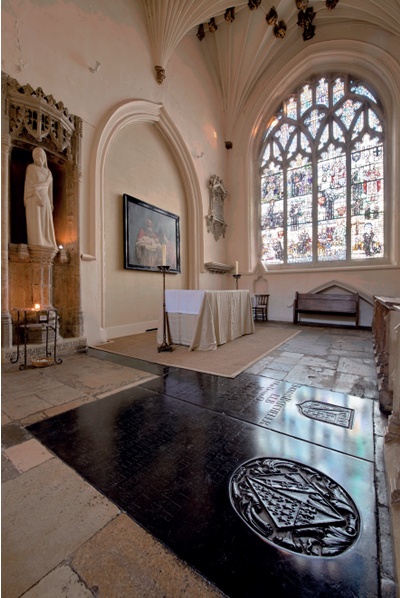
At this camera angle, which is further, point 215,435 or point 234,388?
point 234,388

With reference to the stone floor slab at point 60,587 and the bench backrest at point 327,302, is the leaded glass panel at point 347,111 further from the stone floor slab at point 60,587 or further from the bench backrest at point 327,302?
the stone floor slab at point 60,587

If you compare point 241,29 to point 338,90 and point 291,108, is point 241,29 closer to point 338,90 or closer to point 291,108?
point 291,108

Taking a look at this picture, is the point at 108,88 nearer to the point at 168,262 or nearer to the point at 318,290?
the point at 168,262

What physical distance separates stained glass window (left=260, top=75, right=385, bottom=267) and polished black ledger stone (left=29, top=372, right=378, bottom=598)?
6.46 m

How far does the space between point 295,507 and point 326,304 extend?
6.40m

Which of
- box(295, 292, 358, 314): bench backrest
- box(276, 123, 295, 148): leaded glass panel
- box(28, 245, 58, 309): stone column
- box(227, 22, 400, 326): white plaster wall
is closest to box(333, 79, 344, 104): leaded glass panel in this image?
box(227, 22, 400, 326): white plaster wall

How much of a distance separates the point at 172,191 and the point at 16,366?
5550 mm

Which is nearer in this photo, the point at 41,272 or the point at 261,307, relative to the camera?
the point at 41,272

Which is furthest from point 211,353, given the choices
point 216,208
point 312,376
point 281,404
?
point 216,208

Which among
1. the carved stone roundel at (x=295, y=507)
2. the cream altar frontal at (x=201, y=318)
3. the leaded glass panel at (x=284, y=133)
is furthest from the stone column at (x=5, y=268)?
the leaded glass panel at (x=284, y=133)

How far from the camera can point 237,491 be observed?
1355mm

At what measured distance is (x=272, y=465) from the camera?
5.01ft

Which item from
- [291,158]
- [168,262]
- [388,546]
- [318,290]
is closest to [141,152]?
[168,262]

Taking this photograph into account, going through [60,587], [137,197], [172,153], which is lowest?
[60,587]
